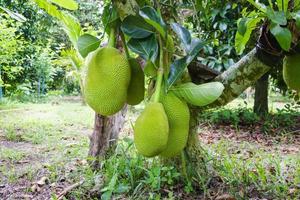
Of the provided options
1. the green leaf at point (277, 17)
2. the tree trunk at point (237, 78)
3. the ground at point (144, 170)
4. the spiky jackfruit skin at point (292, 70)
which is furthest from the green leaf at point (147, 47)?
the ground at point (144, 170)

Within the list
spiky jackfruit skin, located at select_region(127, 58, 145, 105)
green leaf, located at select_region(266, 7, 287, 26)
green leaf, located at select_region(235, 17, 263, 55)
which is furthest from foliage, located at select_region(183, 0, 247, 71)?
spiky jackfruit skin, located at select_region(127, 58, 145, 105)

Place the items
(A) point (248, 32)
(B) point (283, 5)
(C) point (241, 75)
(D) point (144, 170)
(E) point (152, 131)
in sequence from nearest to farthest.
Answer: (E) point (152, 131), (B) point (283, 5), (A) point (248, 32), (C) point (241, 75), (D) point (144, 170)

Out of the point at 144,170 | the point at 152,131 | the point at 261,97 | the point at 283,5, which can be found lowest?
the point at 144,170

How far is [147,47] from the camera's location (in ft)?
2.00

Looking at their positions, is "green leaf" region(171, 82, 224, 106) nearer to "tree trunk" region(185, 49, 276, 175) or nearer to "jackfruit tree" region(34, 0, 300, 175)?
"jackfruit tree" region(34, 0, 300, 175)

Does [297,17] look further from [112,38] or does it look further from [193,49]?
[112,38]

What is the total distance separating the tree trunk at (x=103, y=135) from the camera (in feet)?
6.52

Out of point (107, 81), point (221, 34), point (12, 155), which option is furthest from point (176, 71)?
point (221, 34)

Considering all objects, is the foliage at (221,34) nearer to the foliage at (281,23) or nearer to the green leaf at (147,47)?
the foliage at (281,23)

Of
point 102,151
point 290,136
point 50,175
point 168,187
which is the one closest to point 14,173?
point 50,175

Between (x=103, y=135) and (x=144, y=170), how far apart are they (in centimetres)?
47

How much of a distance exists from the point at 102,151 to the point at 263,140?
1.53 m

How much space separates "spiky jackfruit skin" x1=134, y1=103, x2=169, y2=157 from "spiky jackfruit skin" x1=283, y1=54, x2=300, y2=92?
37 cm

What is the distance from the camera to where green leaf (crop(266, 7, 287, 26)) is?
69 cm
